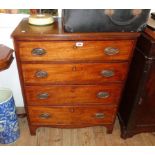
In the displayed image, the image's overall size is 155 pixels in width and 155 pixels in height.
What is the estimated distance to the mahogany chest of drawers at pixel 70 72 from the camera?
1143mm

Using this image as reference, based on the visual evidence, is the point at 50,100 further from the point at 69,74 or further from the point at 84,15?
the point at 84,15

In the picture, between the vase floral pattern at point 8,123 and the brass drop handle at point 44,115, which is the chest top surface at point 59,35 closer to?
the vase floral pattern at point 8,123

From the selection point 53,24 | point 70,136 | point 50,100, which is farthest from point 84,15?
point 70,136

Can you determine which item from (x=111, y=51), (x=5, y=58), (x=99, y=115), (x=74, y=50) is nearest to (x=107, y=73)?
(x=111, y=51)

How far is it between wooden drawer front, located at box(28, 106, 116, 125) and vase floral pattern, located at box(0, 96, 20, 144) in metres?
0.14

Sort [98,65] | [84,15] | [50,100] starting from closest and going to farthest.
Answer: [84,15], [98,65], [50,100]

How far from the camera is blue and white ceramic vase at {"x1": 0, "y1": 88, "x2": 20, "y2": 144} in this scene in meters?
1.39

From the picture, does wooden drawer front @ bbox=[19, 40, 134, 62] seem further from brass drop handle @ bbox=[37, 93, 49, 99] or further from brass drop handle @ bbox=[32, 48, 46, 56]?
brass drop handle @ bbox=[37, 93, 49, 99]

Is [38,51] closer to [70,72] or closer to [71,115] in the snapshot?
[70,72]

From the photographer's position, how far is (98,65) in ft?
4.11

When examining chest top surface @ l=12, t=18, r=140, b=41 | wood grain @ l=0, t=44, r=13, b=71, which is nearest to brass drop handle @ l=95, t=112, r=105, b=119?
chest top surface @ l=12, t=18, r=140, b=41

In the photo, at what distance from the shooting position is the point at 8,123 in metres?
1.46

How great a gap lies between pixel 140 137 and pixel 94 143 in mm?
427

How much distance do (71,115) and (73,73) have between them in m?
0.41
